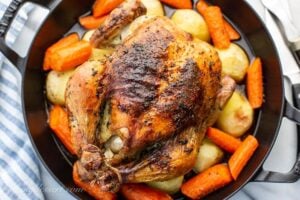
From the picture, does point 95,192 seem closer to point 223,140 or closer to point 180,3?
point 223,140

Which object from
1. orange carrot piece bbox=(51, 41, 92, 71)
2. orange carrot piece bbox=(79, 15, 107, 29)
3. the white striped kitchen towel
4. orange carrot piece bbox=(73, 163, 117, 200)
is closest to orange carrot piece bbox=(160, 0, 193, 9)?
orange carrot piece bbox=(79, 15, 107, 29)

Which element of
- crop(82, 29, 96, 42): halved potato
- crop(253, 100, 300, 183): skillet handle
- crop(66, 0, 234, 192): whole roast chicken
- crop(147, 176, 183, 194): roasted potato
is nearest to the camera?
crop(66, 0, 234, 192): whole roast chicken

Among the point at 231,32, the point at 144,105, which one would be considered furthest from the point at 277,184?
the point at 144,105

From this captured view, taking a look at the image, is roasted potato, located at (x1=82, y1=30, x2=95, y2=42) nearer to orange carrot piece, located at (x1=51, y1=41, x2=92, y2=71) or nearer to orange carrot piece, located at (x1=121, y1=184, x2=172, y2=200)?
orange carrot piece, located at (x1=51, y1=41, x2=92, y2=71)

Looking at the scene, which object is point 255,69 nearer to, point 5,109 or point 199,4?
point 199,4

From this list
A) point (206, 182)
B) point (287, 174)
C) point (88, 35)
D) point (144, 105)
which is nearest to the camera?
point (144, 105)

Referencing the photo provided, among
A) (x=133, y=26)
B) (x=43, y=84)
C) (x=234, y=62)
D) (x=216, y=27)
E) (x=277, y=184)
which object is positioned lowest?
(x=277, y=184)
